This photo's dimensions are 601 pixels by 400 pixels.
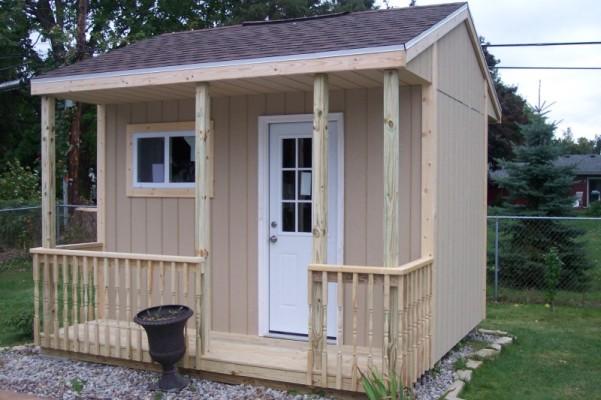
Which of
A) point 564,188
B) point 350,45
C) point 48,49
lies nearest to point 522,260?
point 564,188

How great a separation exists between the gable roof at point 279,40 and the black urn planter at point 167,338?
6.29 feet

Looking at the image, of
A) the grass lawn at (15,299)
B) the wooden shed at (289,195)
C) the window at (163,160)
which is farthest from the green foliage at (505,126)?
the window at (163,160)

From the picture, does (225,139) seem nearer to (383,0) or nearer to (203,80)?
(203,80)

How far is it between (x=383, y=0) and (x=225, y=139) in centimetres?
1927

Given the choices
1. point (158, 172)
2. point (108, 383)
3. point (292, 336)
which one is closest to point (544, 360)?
point (292, 336)

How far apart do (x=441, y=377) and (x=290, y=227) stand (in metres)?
1.77

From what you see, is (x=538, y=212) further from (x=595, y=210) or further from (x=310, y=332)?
(x=595, y=210)

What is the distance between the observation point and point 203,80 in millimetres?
4664

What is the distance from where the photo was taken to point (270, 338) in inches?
215

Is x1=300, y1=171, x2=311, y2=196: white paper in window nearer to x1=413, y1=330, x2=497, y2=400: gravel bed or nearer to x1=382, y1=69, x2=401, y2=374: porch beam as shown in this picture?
x1=382, y1=69, x2=401, y2=374: porch beam

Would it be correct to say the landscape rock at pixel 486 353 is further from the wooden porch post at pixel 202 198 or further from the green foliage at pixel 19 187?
the green foliage at pixel 19 187

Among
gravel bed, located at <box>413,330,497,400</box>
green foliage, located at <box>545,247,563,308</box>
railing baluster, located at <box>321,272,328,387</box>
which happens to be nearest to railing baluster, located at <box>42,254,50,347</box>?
railing baluster, located at <box>321,272,328,387</box>

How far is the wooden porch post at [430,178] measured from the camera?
474 centimetres

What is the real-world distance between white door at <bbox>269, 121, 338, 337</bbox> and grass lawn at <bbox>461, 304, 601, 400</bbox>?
1.44 meters
